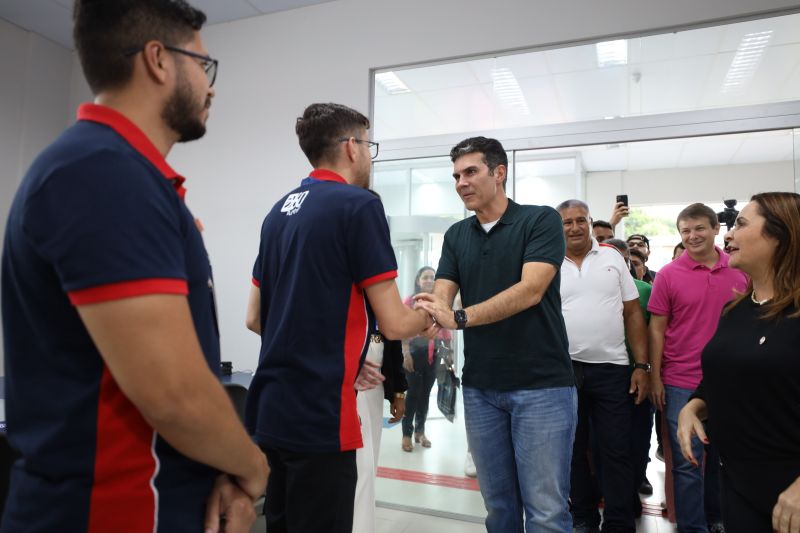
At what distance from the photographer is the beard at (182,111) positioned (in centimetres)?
85

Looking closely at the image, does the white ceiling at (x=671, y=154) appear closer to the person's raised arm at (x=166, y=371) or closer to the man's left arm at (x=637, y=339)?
the man's left arm at (x=637, y=339)

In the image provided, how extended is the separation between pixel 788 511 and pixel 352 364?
1.22 m

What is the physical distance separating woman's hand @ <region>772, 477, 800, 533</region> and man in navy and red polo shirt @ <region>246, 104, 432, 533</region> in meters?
1.10

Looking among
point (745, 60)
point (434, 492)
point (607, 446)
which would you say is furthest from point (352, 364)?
point (745, 60)

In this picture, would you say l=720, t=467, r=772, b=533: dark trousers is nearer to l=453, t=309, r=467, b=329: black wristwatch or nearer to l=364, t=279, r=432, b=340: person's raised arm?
l=453, t=309, r=467, b=329: black wristwatch

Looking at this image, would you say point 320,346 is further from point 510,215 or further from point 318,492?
point 510,215

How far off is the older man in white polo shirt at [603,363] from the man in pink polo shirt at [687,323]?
0.35 ft

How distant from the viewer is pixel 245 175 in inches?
158

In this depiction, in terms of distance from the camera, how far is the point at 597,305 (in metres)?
2.89

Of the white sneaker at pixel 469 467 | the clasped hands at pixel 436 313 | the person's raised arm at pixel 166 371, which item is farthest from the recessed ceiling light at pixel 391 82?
the person's raised arm at pixel 166 371

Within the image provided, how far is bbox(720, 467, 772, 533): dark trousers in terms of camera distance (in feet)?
4.97

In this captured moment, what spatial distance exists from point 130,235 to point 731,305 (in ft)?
6.14

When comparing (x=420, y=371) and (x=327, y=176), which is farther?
(x=420, y=371)

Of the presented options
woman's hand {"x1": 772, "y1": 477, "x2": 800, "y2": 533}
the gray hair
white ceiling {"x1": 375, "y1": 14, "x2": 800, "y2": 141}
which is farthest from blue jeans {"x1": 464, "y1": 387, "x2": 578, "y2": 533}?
white ceiling {"x1": 375, "y1": 14, "x2": 800, "y2": 141}
